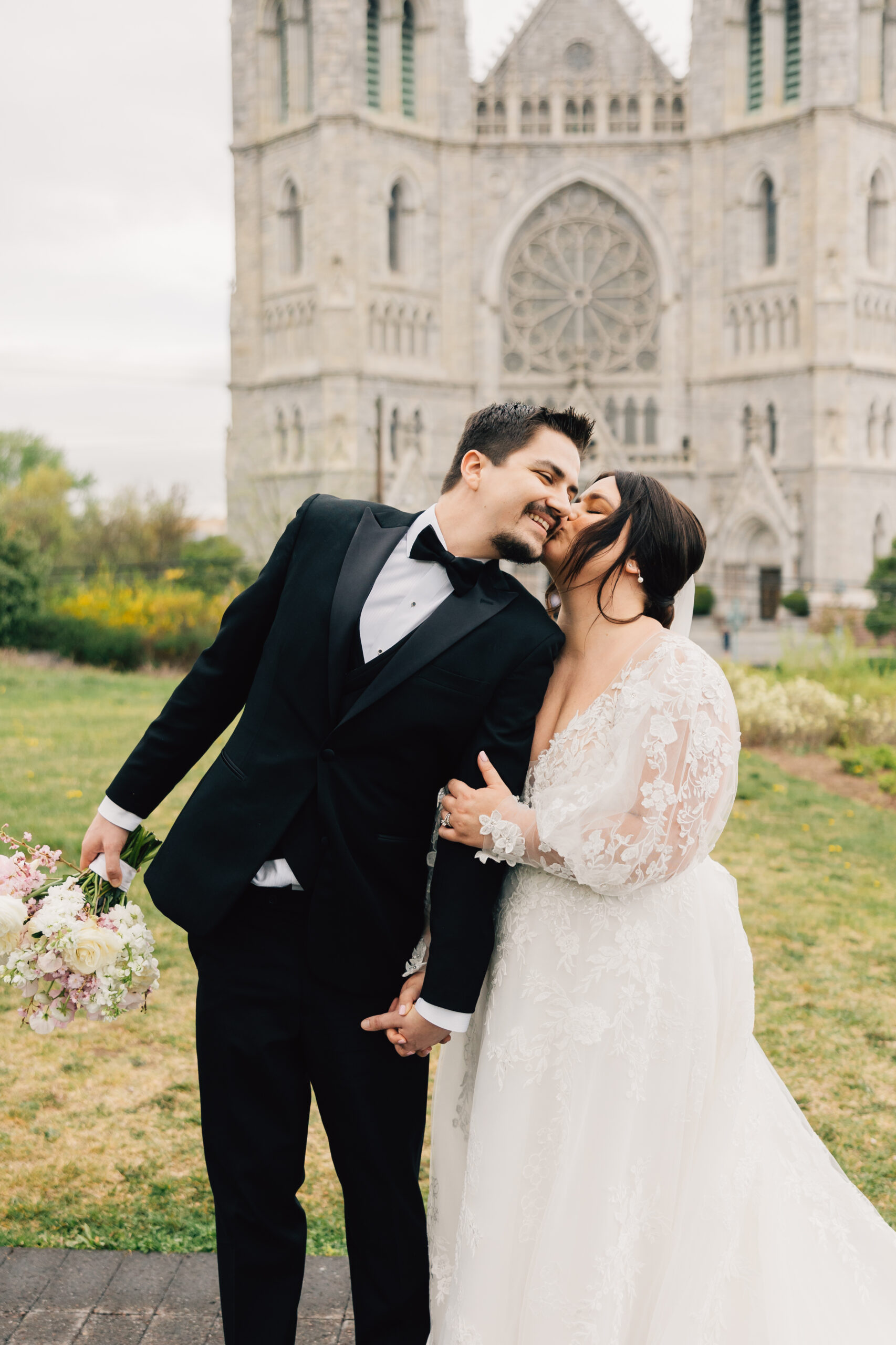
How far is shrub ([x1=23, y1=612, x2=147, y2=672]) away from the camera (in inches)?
791

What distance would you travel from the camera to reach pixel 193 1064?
5137 mm

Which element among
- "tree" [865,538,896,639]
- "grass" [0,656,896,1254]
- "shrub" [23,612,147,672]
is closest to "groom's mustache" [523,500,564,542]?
"grass" [0,656,896,1254]

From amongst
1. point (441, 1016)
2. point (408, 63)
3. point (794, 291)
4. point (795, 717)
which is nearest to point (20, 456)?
point (408, 63)

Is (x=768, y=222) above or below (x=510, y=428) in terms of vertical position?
above

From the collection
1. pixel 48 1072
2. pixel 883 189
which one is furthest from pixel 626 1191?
pixel 883 189

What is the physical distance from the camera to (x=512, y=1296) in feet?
8.53

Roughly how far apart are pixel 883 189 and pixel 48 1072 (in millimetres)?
37502

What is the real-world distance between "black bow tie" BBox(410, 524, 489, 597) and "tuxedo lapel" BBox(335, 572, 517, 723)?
0.02 m

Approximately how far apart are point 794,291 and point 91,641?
24.8 m

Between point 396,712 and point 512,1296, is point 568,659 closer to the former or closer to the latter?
point 396,712

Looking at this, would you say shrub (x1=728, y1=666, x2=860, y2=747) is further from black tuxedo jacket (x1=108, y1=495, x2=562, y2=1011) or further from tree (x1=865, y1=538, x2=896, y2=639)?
tree (x1=865, y1=538, x2=896, y2=639)

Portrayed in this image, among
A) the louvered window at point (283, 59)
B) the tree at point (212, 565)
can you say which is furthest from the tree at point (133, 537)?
the louvered window at point (283, 59)

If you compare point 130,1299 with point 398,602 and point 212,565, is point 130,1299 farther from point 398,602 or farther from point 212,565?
point 212,565

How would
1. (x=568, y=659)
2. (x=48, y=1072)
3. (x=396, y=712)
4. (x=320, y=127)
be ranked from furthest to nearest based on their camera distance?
(x=320, y=127) < (x=48, y=1072) < (x=568, y=659) < (x=396, y=712)
